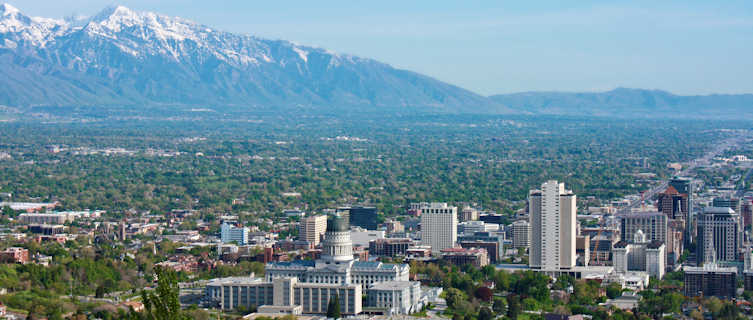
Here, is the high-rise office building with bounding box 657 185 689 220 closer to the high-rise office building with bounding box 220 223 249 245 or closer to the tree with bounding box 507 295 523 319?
the high-rise office building with bounding box 220 223 249 245

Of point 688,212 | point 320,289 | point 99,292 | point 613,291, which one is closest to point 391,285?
point 320,289

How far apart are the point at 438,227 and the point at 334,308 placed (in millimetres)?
22484

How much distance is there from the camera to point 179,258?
6738cm

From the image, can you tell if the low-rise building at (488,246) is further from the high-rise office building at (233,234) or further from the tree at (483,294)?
the tree at (483,294)

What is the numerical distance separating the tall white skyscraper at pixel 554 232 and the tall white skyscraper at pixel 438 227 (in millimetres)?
9303

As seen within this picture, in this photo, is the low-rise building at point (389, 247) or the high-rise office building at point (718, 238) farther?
the low-rise building at point (389, 247)

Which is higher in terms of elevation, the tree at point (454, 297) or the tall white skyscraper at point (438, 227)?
the tall white skyscraper at point (438, 227)

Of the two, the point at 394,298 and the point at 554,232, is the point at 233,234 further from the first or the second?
the point at 394,298

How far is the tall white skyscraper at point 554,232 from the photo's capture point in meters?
63.5

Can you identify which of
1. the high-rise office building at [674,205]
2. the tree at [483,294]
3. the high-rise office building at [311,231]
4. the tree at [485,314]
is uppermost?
the high-rise office building at [674,205]

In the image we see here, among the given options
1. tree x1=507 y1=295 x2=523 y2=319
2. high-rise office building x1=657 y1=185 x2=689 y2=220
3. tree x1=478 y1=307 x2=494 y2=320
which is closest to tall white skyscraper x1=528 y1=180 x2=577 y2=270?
tree x1=507 y1=295 x2=523 y2=319

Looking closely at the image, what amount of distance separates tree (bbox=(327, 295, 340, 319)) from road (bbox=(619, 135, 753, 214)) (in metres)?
34.1

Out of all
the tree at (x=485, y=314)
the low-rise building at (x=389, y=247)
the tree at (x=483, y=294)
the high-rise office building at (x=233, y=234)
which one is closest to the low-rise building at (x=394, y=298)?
the tree at (x=483, y=294)

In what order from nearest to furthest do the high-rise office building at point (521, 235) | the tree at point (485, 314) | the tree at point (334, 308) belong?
the tree at point (485, 314) < the tree at point (334, 308) < the high-rise office building at point (521, 235)
